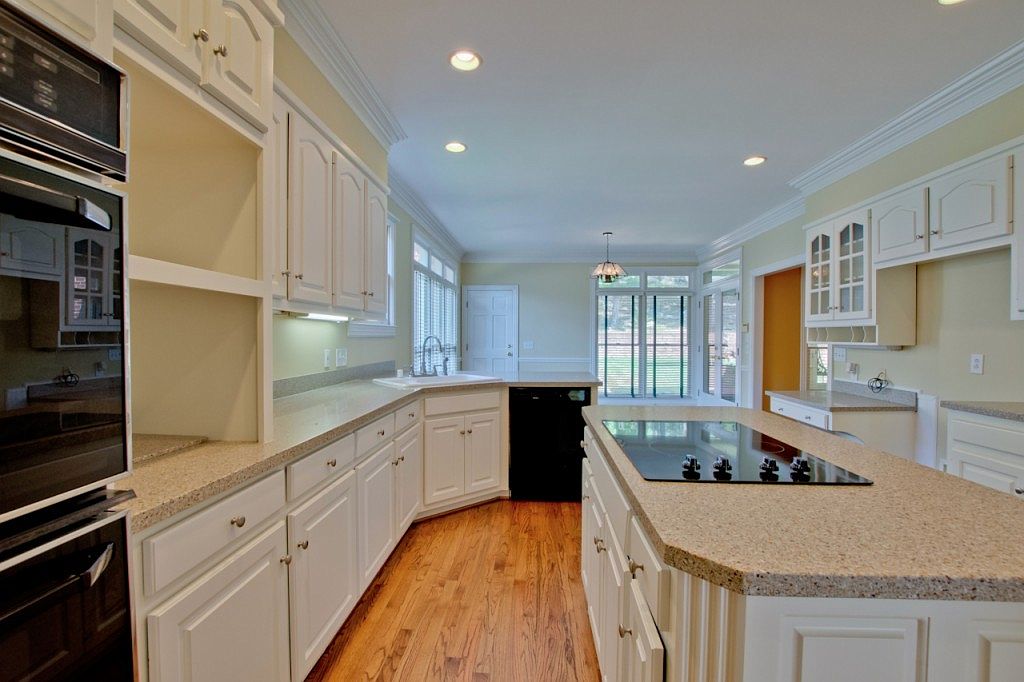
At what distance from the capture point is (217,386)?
1.38 metres

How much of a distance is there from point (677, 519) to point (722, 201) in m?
4.39

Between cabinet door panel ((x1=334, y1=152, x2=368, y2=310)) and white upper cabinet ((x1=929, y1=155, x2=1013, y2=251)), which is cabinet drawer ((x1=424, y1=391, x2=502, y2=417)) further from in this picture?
white upper cabinet ((x1=929, y1=155, x2=1013, y2=251))

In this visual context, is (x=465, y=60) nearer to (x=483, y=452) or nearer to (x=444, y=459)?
(x=444, y=459)

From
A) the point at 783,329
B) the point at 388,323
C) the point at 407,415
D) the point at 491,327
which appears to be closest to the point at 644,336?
the point at 783,329

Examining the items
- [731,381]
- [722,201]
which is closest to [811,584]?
[722,201]

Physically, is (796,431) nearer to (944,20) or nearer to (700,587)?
(700,587)

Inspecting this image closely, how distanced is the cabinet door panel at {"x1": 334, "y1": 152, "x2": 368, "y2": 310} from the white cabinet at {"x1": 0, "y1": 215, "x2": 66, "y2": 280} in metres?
1.54

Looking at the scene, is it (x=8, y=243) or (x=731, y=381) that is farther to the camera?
(x=731, y=381)

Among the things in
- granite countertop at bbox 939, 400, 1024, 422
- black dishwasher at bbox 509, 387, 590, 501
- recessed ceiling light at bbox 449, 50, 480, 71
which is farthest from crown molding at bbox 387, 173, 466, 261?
granite countertop at bbox 939, 400, 1024, 422

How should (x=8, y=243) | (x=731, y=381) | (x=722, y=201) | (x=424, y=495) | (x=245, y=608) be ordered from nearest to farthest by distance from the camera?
(x=8, y=243)
(x=245, y=608)
(x=424, y=495)
(x=722, y=201)
(x=731, y=381)

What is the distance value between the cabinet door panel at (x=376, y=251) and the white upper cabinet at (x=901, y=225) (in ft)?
10.5

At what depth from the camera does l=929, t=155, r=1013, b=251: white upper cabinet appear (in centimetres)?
220

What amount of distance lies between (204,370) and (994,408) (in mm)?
3278

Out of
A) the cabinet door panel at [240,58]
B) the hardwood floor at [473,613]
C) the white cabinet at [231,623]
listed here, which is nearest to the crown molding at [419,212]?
the cabinet door panel at [240,58]
